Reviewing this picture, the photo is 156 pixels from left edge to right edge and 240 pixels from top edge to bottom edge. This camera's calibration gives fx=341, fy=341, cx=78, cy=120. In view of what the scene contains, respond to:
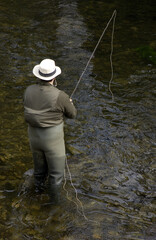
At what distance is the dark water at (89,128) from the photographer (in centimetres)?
511

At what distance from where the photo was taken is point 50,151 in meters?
4.74

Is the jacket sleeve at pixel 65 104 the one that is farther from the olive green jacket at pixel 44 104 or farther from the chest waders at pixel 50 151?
the chest waders at pixel 50 151

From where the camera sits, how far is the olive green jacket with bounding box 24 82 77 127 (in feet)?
14.7

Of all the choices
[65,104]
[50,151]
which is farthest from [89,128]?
[65,104]

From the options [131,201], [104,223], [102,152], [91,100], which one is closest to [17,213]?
[104,223]

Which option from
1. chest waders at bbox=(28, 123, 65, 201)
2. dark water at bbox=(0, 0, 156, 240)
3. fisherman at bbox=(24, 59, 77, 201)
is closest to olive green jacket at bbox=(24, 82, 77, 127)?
fisherman at bbox=(24, 59, 77, 201)

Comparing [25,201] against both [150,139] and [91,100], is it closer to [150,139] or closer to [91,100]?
[150,139]

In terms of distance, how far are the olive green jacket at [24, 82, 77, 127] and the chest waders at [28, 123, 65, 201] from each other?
0.15 meters

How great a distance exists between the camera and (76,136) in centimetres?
747

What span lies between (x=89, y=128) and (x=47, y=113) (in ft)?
10.8

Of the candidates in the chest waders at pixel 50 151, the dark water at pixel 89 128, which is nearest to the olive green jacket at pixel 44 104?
the chest waders at pixel 50 151

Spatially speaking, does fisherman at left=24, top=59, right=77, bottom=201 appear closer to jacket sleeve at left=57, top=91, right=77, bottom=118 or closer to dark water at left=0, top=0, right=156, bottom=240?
jacket sleeve at left=57, top=91, right=77, bottom=118

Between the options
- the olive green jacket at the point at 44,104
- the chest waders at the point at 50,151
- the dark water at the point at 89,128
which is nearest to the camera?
the olive green jacket at the point at 44,104

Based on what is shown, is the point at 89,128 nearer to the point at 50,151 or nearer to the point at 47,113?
the point at 50,151
